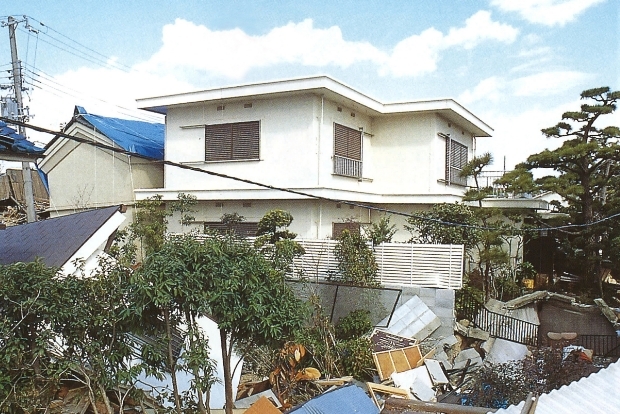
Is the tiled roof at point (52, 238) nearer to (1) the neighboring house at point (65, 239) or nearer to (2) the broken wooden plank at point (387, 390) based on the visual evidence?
(1) the neighboring house at point (65, 239)

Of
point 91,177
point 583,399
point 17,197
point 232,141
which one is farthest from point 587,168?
point 17,197

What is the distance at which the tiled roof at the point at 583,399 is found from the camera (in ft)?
16.2

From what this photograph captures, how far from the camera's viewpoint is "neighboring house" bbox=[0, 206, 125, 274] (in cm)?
885

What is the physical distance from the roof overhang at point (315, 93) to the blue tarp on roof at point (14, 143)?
29.4ft

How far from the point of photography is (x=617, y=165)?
17.4 meters

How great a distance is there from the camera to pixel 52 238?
31.7 ft

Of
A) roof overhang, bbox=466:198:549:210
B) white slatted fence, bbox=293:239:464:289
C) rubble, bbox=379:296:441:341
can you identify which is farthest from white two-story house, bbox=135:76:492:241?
rubble, bbox=379:296:441:341

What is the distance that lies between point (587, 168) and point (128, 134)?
15060mm

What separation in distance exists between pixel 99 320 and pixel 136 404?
2374 millimetres

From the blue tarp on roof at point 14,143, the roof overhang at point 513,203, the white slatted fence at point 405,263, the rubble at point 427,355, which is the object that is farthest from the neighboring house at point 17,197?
the roof overhang at point 513,203

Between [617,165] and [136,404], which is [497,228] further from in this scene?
[136,404]

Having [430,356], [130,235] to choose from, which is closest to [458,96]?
[430,356]

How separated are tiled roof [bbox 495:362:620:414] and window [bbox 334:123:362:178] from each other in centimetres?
1073

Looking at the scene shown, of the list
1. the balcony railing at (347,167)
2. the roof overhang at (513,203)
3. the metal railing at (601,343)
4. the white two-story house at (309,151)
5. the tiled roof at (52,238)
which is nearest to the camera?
the tiled roof at (52,238)
